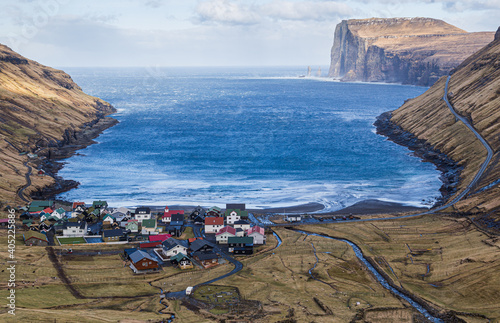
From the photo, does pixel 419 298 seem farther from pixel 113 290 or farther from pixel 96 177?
pixel 96 177

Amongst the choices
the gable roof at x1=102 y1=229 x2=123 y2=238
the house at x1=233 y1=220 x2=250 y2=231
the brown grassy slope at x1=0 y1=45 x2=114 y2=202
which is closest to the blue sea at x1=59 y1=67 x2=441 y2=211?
the brown grassy slope at x1=0 y1=45 x2=114 y2=202

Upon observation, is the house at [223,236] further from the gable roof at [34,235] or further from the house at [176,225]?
the gable roof at [34,235]

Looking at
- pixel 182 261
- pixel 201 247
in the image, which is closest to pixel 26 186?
pixel 201 247

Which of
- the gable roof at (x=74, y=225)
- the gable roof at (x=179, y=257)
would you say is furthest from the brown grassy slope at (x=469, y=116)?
the gable roof at (x=74, y=225)

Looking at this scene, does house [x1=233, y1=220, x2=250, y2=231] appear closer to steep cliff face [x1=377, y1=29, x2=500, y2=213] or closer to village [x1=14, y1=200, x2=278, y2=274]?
village [x1=14, y1=200, x2=278, y2=274]

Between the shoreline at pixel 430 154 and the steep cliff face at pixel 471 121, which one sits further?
the shoreline at pixel 430 154

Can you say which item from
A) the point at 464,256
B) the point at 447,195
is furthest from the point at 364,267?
the point at 447,195
